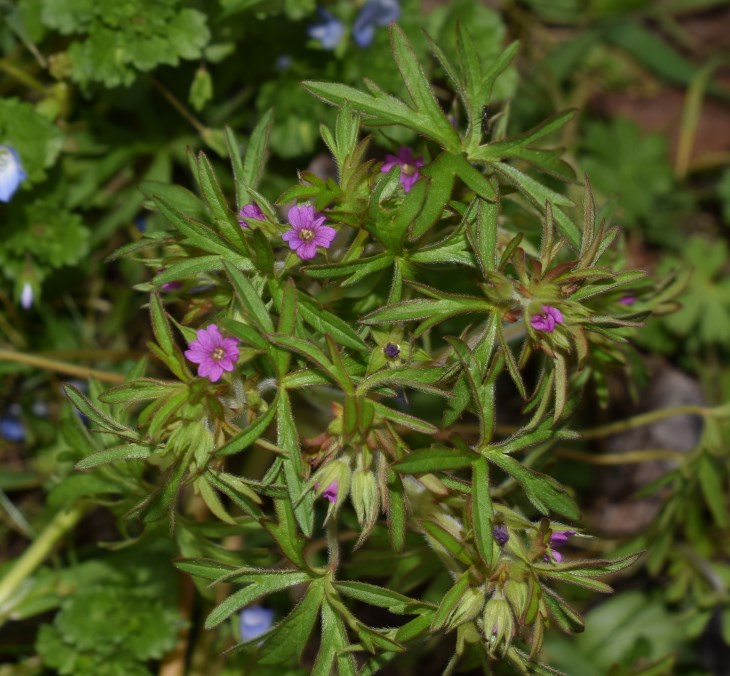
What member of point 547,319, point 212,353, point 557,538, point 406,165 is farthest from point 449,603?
point 406,165

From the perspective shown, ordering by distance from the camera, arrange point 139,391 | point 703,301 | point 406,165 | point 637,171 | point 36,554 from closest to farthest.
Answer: point 139,391, point 406,165, point 36,554, point 703,301, point 637,171

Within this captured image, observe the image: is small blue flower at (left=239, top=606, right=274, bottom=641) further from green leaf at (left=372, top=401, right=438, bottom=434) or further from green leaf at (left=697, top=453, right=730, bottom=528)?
green leaf at (left=697, top=453, right=730, bottom=528)

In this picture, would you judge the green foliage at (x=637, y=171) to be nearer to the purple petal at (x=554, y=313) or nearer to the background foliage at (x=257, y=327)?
the background foliage at (x=257, y=327)

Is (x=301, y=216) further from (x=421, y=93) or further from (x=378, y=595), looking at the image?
(x=378, y=595)

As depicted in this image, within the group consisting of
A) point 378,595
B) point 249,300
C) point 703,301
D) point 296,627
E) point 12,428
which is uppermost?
point 249,300

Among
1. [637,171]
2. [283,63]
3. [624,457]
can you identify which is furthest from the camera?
[637,171]

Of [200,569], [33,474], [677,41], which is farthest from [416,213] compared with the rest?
[677,41]

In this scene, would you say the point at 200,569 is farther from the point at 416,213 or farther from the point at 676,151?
the point at 676,151
